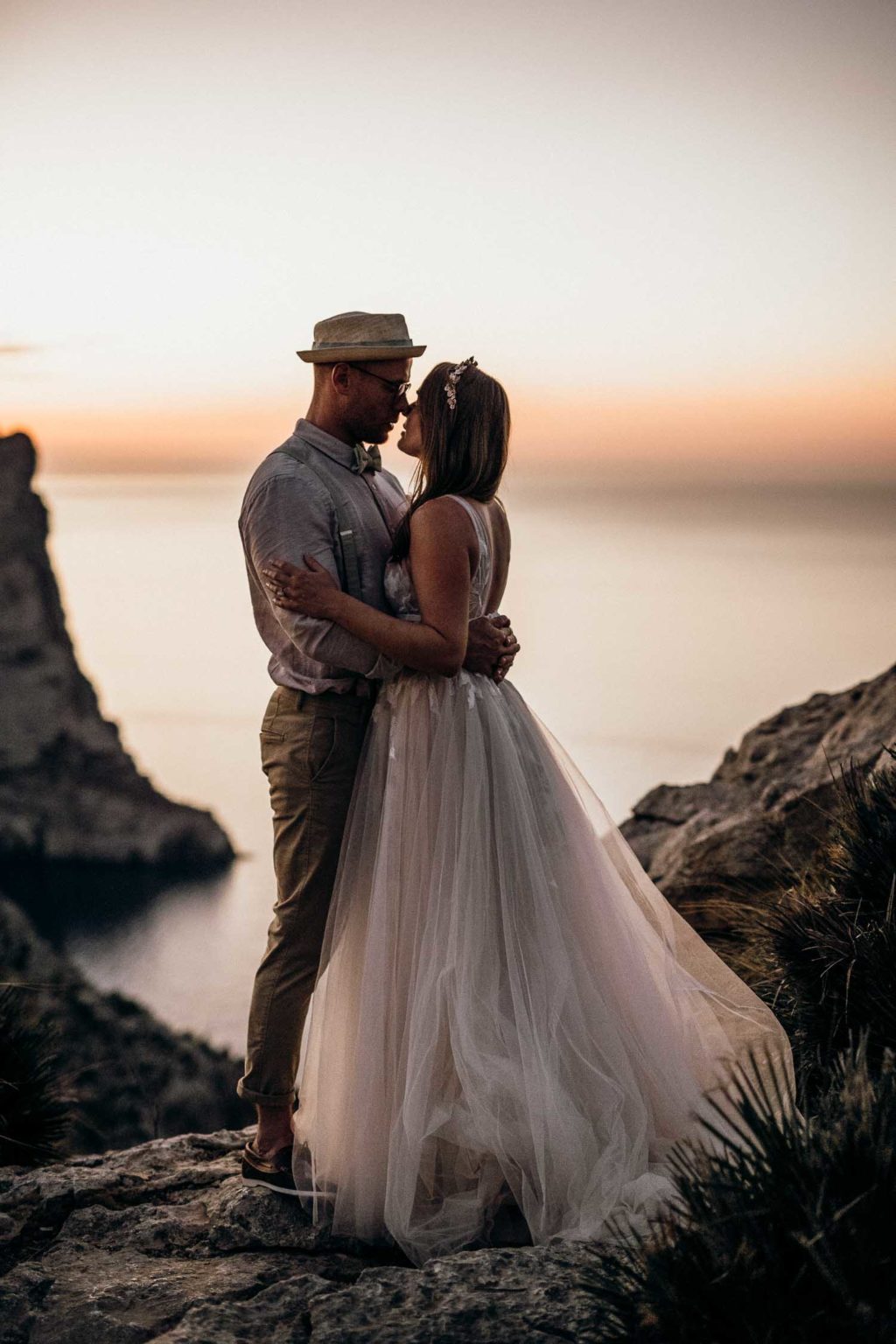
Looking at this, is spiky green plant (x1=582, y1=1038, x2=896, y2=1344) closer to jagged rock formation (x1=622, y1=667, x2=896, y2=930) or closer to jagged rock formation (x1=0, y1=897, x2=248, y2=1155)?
jagged rock formation (x1=622, y1=667, x2=896, y2=930)

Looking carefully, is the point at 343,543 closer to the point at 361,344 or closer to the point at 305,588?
the point at 305,588

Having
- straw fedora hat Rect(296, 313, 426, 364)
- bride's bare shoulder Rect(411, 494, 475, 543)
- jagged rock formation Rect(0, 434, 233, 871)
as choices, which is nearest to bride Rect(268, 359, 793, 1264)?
bride's bare shoulder Rect(411, 494, 475, 543)

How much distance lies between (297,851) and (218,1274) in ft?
3.64

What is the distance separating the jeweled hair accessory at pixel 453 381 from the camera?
A: 329 centimetres

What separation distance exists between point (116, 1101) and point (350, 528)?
17063 mm

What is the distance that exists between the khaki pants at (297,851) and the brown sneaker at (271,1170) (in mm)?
171

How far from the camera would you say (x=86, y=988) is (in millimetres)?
22953

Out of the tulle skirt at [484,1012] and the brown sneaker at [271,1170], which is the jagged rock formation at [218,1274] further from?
the tulle skirt at [484,1012]

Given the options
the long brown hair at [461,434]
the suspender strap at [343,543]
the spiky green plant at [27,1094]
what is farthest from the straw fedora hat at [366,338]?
the spiky green plant at [27,1094]

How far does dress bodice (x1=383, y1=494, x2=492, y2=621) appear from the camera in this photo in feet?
11.2

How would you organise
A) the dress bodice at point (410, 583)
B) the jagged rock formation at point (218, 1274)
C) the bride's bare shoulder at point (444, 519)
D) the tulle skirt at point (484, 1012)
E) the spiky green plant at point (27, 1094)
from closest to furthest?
1. the jagged rock formation at point (218, 1274)
2. the tulle skirt at point (484, 1012)
3. the bride's bare shoulder at point (444, 519)
4. the dress bodice at point (410, 583)
5. the spiky green plant at point (27, 1094)

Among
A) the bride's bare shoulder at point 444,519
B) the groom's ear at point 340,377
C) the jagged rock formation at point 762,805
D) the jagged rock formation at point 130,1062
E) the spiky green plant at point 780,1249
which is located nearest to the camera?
the spiky green plant at point 780,1249

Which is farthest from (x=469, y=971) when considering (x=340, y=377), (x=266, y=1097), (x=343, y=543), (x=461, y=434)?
(x=340, y=377)

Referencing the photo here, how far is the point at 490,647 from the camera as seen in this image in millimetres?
3582
